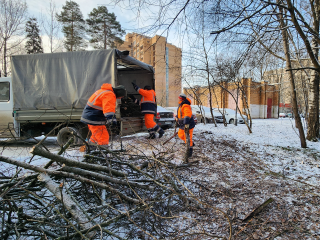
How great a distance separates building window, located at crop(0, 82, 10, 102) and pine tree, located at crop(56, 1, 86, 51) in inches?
520

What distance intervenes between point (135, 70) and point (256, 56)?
4111mm

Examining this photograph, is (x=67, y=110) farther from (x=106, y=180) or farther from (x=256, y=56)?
(x=256, y=56)

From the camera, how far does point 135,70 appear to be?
7.29 m

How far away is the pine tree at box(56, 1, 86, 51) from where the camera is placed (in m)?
17.6

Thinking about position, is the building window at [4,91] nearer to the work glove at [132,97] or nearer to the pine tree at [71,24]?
the work glove at [132,97]

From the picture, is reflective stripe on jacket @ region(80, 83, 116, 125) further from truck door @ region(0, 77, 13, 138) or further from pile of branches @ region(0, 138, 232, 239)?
truck door @ region(0, 77, 13, 138)

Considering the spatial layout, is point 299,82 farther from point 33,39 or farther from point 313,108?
point 33,39

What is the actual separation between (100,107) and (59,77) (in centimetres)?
232

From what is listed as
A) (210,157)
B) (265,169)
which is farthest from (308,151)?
(210,157)

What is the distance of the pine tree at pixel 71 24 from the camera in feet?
57.9

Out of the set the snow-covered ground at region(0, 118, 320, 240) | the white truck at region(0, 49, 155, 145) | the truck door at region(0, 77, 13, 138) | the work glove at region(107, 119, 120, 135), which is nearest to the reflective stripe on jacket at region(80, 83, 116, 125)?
the work glove at region(107, 119, 120, 135)

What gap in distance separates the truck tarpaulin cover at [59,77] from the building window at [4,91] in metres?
0.56

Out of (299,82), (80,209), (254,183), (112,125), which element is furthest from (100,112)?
(299,82)

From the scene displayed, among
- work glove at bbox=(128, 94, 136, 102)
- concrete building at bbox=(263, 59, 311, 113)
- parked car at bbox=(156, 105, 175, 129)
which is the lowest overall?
parked car at bbox=(156, 105, 175, 129)
